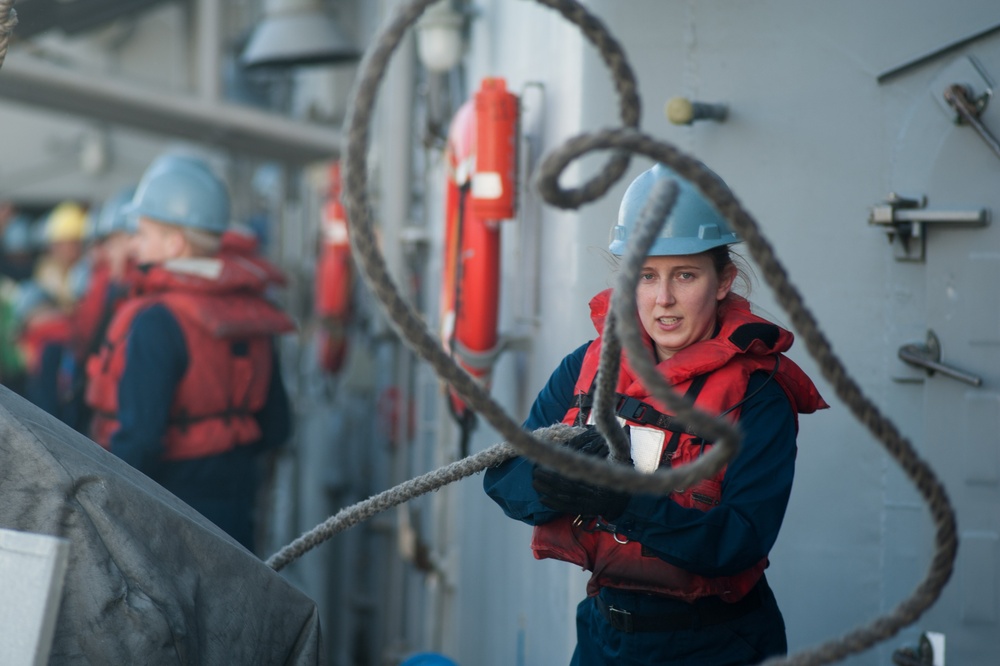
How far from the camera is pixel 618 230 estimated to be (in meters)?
2.37

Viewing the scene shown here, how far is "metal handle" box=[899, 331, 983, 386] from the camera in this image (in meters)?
3.01

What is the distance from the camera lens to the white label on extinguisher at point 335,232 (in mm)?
9270

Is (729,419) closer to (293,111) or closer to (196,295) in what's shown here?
(196,295)

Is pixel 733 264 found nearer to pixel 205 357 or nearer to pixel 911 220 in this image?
pixel 911 220

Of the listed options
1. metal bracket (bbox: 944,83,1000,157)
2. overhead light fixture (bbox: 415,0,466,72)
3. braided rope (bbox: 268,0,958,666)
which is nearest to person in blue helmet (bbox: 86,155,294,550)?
overhead light fixture (bbox: 415,0,466,72)

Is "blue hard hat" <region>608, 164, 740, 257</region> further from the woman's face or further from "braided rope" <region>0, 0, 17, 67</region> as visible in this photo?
"braided rope" <region>0, 0, 17, 67</region>

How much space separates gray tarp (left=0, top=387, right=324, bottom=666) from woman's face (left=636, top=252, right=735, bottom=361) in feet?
2.97

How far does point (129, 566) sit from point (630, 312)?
1029mm

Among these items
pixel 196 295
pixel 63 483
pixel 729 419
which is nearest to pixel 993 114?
pixel 729 419

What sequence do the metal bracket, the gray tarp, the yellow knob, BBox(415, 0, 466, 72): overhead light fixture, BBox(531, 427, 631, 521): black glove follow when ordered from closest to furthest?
the gray tarp → BBox(531, 427, 631, 521): black glove → the metal bracket → the yellow knob → BBox(415, 0, 466, 72): overhead light fixture

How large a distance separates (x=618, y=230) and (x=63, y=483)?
44.2 inches

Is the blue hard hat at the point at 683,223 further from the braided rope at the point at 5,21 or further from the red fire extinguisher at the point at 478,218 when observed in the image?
the red fire extinguisher at the point at 478,218

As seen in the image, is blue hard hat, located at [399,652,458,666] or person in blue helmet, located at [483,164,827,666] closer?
person in blue helmet, located at [483,164,827,666]

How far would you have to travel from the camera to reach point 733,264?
2395 mm
